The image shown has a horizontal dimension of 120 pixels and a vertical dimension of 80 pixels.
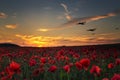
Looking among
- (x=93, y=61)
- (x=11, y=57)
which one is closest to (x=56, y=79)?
(x=93, y=61)

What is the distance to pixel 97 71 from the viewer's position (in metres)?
6.77

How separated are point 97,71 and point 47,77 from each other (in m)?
1.62

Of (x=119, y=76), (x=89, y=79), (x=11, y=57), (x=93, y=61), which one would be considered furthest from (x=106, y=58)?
(x=119, y=76)

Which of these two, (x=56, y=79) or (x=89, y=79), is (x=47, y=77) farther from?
(x=89, y=79)

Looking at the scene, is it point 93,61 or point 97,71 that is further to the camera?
point 93,61

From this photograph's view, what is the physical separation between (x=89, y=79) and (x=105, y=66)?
119 inches

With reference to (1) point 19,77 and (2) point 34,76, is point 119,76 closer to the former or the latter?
(2) point 34,76

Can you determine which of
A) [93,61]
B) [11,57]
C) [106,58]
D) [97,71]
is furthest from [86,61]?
[11,57]

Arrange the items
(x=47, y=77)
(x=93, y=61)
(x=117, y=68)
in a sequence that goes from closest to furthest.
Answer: (x=47, y=77)
(x=117, y=68)
(x=93, y=61)

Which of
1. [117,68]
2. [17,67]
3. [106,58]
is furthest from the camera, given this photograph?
[106,58]

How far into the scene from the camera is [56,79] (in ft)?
25.9

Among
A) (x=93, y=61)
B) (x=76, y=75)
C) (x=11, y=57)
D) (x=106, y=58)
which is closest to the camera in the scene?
(x=76, y=75)

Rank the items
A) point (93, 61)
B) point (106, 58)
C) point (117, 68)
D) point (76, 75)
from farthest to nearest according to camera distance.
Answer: point (106, 58) < point (93, 61) < point (117, 68) < point (76, 75)

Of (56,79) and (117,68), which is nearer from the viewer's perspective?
(56,79)
